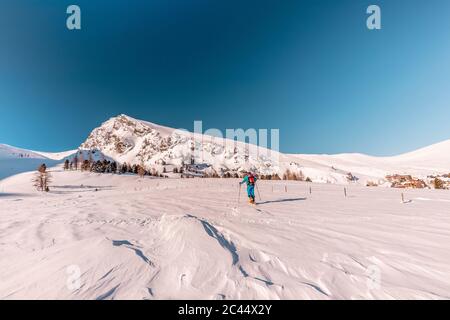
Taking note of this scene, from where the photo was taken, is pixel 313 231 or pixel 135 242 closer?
pixel 135 242

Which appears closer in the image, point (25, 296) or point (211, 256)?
point (25, 296)

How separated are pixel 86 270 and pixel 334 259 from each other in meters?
5.09

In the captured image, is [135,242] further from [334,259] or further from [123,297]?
[334,259]

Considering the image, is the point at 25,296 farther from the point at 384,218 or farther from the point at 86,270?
the point at 384,218

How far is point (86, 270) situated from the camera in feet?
11.6
